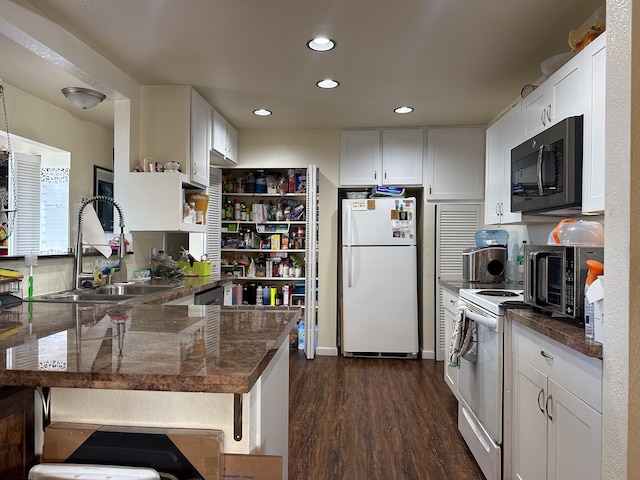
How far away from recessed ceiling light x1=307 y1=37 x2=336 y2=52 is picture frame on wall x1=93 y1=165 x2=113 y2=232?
215 centimetres

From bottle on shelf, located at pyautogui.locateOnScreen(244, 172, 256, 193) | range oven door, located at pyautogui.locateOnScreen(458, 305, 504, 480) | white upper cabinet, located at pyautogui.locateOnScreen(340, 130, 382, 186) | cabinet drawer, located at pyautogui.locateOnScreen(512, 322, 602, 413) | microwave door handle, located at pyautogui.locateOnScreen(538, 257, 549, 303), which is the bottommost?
range oven door, located at pyautogui.locateOnScreen(458, 305, 504, 480)

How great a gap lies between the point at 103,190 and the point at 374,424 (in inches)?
112

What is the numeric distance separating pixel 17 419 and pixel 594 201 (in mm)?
2098

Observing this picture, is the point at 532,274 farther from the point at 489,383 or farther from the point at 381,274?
the point at 381,274

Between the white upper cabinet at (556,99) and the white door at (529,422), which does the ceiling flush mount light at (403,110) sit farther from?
the white door at (529,422)

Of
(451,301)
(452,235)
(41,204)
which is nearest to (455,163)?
(452,235)

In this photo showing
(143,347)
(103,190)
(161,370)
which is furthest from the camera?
(103,190)

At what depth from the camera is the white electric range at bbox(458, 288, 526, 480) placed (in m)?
2.09

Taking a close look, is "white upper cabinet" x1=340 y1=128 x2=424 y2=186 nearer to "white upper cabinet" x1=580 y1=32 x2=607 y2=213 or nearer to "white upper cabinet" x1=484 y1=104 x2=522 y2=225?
"white upper cabinet" x1=484 y1=104 x2=522 y2=225

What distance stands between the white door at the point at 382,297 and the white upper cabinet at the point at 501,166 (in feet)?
3.94

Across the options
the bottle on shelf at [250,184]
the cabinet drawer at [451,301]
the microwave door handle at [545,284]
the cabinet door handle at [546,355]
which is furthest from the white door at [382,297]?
the cabinet door handle at [546,355]

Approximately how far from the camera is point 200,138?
352 cm

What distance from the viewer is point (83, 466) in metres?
0.97

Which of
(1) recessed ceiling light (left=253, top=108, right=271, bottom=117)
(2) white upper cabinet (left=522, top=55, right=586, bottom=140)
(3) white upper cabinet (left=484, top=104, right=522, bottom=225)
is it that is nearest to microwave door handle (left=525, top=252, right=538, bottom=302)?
(2) white upper cabinet (left=522, top=55, right=586, bottom=140)
